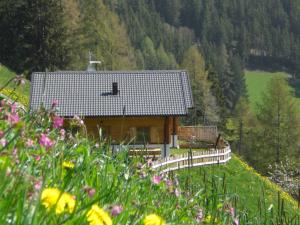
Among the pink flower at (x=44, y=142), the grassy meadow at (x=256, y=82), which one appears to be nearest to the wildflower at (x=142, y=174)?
the pink flower at (x=44, y=142)

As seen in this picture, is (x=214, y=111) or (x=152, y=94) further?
(x=214, y=111)

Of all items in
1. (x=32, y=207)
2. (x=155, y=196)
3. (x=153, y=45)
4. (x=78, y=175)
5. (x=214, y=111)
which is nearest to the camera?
(x=32, y=207)

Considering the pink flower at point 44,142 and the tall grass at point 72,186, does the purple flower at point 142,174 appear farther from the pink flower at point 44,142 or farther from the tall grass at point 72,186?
the pink flower at point 44,142

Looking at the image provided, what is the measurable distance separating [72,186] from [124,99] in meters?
28.7

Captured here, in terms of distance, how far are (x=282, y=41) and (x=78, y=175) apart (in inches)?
7816

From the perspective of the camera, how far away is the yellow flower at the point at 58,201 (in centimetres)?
218

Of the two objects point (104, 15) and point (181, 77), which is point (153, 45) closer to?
point (104, 15)

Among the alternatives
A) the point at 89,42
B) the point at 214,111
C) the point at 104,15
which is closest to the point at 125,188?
the point at 89,42

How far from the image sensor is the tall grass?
2.20 m

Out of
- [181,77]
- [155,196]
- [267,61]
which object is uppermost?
[155,196]

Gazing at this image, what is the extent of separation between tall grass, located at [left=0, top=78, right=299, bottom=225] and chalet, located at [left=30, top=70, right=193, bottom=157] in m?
25.3

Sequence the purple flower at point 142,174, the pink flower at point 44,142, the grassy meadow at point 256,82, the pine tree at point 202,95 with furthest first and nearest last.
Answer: the grassy meadow at point 256,82, the pine tree at point 202,95, the purple flower at point 142,174, the pink flower at point 44,142

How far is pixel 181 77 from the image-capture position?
32.6m

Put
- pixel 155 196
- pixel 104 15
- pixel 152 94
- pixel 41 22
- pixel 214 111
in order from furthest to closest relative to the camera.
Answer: pixel 214 111
pixel 104 15
pixel 41 22
pixel 152 94
pixel 155 196
